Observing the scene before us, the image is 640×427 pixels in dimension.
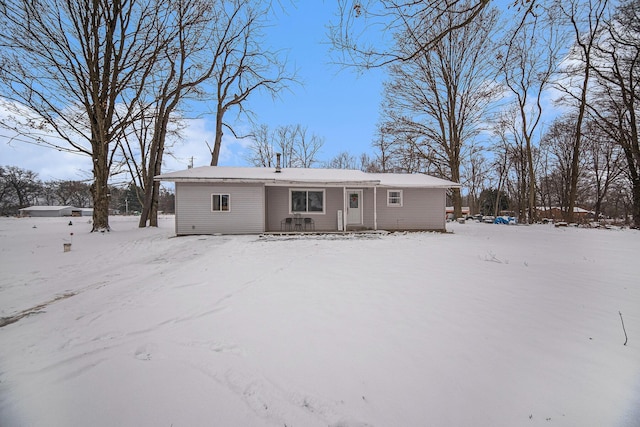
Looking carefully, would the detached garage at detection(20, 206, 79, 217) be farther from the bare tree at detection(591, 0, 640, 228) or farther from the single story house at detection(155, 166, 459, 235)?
the bare tree at detection(591, 0, 640, 228)

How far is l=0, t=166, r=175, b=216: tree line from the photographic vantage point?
44.1m

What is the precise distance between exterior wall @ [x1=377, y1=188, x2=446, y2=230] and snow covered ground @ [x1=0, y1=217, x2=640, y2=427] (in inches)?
331

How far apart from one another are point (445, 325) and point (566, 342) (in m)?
1.12

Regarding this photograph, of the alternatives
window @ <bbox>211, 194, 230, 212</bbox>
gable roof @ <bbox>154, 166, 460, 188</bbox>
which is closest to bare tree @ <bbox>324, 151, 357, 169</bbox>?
gable roof @ <bbox>154, 166, 460, 188</bbox>

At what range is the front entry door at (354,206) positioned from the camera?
43.6 ft

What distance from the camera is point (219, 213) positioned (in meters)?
11.6

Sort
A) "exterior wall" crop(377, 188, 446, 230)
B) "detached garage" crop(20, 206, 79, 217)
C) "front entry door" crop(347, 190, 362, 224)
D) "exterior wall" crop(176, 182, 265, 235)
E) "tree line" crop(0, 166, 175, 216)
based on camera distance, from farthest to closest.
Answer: "detached garage" crop(20, 206, 79, 217) → "tree line" crop(0, 166, 175, 216) → "exterior wall" crop(377, 188, 446, 230) → "front entry door" crop(347, 190, 362, 224) → "exterior wall" crop(176, 182, 265, 235)

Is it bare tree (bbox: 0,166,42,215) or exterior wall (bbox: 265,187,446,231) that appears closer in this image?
exterior wall (bbox: 265,187,446,231)

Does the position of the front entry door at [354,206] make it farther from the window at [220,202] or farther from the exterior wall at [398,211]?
the window at [220,202]

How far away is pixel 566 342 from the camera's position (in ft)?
8.65

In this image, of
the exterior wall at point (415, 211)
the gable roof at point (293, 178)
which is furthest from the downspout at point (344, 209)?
the exterior wall at point (415, 211)

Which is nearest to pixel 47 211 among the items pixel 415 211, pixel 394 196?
pixel 394 196

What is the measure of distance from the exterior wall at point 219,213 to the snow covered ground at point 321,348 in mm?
6258

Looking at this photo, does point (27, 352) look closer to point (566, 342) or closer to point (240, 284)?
point (240, 284)
